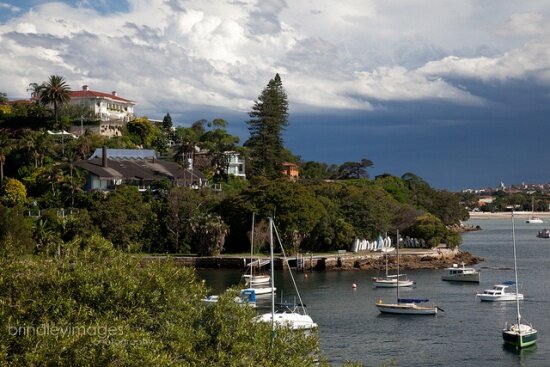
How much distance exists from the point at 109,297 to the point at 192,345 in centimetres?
270

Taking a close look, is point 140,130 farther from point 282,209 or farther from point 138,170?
point 282,209

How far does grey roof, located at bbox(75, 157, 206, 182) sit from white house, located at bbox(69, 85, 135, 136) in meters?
17.5

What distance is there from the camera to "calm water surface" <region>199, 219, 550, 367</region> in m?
44.3

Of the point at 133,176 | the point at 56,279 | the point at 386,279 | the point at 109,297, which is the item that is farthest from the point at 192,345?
the point at 133,176

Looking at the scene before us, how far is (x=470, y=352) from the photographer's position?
4522cm

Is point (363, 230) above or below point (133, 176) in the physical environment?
below

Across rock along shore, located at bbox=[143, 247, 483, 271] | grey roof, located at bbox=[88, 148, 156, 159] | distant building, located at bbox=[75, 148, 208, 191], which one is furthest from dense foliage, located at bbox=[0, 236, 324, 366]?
grey roof, located at bbox=[88, 148, 156, 159]

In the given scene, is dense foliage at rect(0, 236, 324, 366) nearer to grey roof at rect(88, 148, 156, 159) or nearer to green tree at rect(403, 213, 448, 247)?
grey roof at rect(88, 148, 156, 159)

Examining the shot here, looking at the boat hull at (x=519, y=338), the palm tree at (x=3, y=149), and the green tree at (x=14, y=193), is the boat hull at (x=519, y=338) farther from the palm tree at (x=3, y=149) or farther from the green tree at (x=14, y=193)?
the palm tree at (x=3, y=149)

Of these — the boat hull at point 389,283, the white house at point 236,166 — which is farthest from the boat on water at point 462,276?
the white house at point 236,166

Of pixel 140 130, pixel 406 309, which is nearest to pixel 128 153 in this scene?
pixel 140 130

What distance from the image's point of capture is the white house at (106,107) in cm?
12256

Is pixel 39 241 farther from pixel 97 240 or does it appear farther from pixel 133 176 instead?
pixel 97 240

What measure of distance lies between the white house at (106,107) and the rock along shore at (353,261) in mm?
40549
